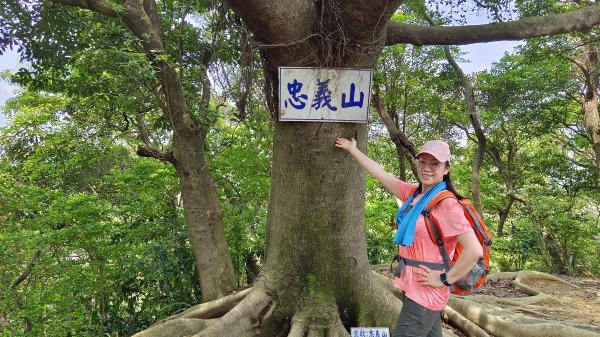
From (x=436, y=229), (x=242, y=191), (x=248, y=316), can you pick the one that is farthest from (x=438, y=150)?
(x=242, y=191)

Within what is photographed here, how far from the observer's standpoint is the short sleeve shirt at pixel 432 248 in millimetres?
1977

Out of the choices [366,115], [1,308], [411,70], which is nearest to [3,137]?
[1,308]

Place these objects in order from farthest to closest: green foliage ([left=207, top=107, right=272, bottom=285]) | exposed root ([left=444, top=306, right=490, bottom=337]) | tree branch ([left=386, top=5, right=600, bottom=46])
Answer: green foliage ([left=207, top=107, right=272, bottom=285]) → exposed root ([left=444, top=306, right=490, bottom=337]) → tree branch ([left=386, top=5, right=600, bottom=46])

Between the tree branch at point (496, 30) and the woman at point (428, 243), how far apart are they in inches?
58.7

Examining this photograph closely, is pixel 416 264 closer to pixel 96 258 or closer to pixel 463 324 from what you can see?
pixel 463 324

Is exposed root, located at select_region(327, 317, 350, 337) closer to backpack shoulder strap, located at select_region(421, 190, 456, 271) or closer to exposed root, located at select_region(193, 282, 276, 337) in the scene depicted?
exposed root, located at select_region(193, 282, 276, 337)

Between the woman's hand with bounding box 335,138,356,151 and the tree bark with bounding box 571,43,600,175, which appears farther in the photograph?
the tree bark with bounding box 571,43,600,175

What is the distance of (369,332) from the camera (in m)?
2.99

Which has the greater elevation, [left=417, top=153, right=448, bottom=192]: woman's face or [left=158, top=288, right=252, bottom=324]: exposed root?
[left=417, top=153, right=448, bottom=192]: woman's face

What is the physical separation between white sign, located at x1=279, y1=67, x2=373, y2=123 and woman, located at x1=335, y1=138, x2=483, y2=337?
0.82 metres

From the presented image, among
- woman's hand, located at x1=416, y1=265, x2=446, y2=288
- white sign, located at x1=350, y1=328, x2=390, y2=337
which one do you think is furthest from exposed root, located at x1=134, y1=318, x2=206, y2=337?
woman's hand, located at x1=416, y1=265, x2=446, y2=288

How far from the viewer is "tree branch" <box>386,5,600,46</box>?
3205 mm

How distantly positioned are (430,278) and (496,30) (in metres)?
2.16

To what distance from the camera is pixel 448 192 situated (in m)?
2.06
